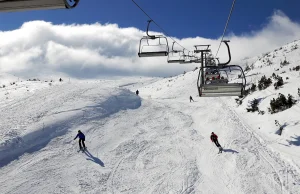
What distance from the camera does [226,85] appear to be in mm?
15203

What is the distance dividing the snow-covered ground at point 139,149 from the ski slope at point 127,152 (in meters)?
0.05

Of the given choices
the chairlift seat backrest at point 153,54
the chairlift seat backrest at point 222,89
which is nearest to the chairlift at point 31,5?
the chairlift seat backrest at point 153,54

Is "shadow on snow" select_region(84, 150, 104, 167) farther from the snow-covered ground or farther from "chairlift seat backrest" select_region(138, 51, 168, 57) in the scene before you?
"chairlift seat backrest" select_region(138, 51, 168, 57)

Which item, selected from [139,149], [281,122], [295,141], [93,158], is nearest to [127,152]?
[139,149]

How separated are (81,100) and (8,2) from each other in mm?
25997

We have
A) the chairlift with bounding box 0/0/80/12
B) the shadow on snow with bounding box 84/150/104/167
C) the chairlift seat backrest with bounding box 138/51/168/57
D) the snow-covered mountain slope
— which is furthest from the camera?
the snow-covered mountain slope

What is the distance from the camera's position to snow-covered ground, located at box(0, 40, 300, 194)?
45.0ft

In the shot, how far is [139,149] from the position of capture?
Answer: 18422 mm

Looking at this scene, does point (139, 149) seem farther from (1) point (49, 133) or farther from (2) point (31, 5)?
(2) point (31, 5)

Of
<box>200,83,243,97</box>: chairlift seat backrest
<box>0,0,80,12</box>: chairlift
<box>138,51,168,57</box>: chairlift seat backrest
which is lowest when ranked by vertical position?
<box>200,83,243,97</box>: chairlift seat backrest

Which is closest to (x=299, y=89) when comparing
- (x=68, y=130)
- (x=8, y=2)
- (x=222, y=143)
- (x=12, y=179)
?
(x=222, y=143)

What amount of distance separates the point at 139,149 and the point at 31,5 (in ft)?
50.8

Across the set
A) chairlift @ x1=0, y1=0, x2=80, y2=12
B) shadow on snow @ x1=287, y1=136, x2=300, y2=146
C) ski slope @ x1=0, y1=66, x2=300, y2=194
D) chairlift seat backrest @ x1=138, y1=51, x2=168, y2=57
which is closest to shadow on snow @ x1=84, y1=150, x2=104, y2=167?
ski slope @ x1=0, y1=66, x2=300, y2=194

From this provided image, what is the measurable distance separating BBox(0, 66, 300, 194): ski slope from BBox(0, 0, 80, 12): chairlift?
10878 millimetres
